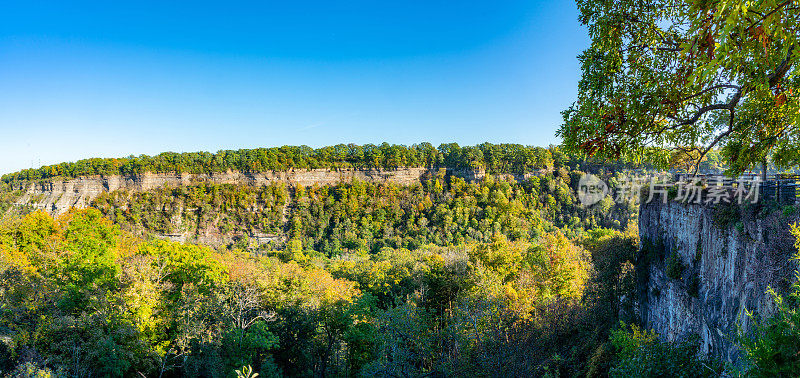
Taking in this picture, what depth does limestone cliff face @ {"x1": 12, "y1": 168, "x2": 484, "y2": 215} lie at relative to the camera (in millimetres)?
59031

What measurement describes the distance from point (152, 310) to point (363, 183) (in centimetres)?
5080

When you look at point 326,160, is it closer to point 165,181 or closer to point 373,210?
point 373,210

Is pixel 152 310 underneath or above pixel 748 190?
underneath

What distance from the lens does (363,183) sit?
65250 millimetres

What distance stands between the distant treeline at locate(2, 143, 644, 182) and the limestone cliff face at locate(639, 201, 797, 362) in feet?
170

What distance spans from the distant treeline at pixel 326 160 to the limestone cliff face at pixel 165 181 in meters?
1.12

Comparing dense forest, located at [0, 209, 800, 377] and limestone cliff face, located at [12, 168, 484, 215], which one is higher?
limestone cliff face, located at [12, 168, 484, 215]

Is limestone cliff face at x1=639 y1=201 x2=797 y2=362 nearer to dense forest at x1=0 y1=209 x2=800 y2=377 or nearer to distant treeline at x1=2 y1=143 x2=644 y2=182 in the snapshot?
dense forest at x1=0 y1=209 x2=800 y2=377

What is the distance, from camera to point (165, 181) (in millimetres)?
63469

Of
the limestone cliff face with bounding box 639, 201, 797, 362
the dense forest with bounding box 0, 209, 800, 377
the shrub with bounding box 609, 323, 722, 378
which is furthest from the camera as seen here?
the dense forest with bounding box 0, 209, 800, 377

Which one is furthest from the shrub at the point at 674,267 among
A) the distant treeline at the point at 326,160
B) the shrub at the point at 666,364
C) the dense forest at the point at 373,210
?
the distant treeline at the point at 326,160

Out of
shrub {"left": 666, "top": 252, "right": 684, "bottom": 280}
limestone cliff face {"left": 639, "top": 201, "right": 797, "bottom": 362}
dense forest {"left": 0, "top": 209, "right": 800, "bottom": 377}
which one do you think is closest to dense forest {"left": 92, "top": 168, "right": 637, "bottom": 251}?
dense forest {"left": 0, "top": 209, "right": 800, "bottom": 377}

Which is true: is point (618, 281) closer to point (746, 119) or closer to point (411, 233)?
point (746, 119)

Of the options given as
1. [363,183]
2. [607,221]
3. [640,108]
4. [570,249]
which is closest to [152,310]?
[640,108]
